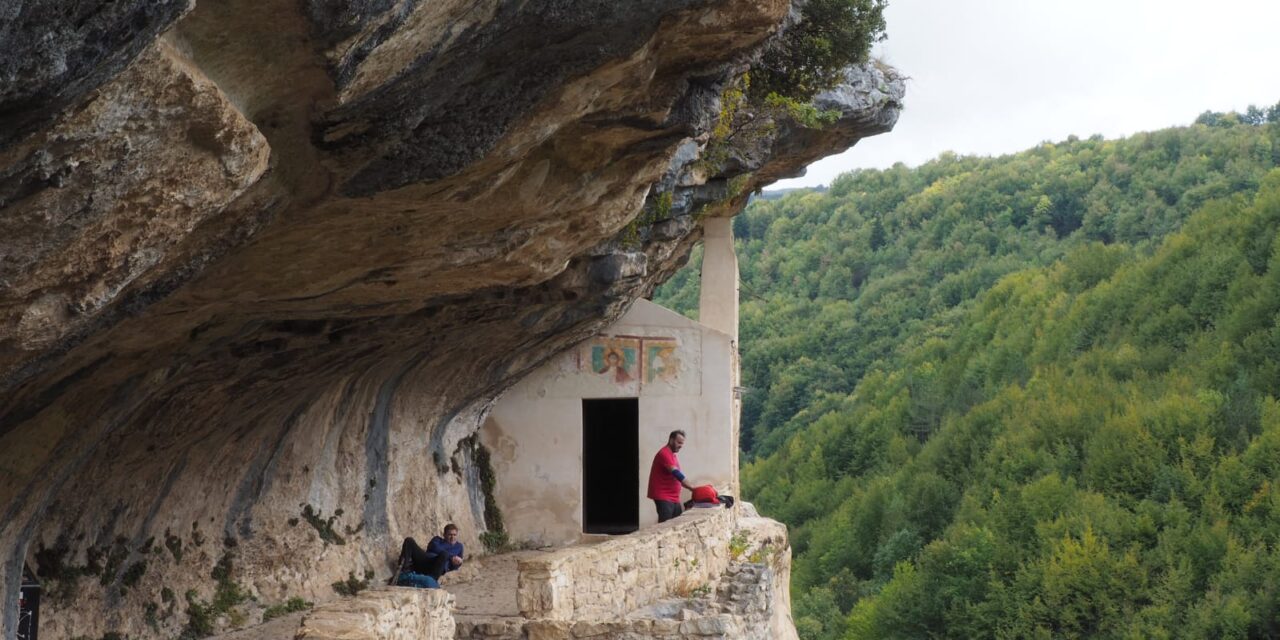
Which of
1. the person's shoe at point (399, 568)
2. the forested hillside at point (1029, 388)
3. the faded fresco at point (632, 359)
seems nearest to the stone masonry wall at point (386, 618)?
the person's shoe at point (399, 568)

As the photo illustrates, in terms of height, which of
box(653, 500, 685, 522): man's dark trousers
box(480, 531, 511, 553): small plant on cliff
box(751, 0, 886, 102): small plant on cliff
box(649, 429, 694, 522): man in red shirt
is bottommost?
box(480, 531, 511, 553): small plant on cliff

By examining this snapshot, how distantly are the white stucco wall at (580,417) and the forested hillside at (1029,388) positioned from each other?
7.17m

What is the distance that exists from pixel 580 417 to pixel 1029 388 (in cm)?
2601

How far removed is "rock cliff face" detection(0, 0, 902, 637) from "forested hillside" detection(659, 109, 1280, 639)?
36.9ft

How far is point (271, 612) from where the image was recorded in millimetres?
11609

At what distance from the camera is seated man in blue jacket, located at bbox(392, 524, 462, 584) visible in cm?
1255

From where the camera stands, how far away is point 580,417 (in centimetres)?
1627

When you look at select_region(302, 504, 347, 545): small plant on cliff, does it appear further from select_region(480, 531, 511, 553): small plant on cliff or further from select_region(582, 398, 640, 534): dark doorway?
select_region(582, 398, 640, 534): dark doorway

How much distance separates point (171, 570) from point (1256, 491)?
25.2m

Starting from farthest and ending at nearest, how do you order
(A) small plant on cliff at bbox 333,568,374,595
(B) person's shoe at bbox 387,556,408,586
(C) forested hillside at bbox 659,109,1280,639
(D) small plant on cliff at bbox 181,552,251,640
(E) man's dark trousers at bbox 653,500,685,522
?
(C) forested hillside at bbox 659,109,1280,639 → (E) man's dark trousers at bbox 653,500,685,522 → (B) person's shoe at bbox 387,556,408,586 → (A) small plant on cliff at bbox 333,568,374,595 → (D) small plant on cliff at bbox 181,552,251,640

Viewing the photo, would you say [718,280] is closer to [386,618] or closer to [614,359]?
[614,359]

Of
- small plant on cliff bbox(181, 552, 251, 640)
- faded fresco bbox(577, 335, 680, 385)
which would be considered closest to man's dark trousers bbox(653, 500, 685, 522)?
faded fresco bbox(577, 335, 680, 385)

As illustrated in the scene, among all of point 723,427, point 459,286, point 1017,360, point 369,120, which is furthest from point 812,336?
point 369,120

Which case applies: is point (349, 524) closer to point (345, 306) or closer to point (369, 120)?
point (345, 306)
